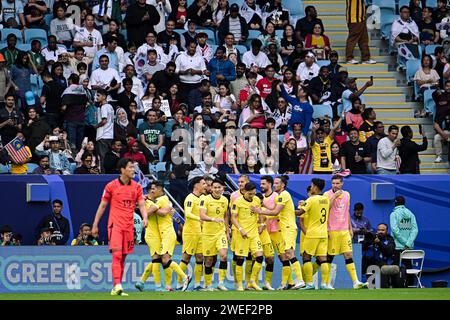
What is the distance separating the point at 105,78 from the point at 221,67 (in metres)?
2.85

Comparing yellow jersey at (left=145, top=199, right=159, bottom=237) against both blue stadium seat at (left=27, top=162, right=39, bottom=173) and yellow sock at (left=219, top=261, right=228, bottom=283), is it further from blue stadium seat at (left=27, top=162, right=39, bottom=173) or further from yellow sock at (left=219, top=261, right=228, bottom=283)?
blue stadium seat at (left=27, top=162, right=39, bottom=173)

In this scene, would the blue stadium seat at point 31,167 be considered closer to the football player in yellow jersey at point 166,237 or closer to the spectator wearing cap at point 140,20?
the football player in yellow jersey at point 166,237

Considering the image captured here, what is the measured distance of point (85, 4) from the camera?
32.8 meters

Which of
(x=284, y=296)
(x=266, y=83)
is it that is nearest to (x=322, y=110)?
(x=266, y=83)

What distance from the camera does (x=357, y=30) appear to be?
34.3 m

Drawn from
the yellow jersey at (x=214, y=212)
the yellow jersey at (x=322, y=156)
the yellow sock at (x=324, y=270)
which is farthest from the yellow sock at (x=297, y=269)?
the yellow jersey at (x=322, y=156)

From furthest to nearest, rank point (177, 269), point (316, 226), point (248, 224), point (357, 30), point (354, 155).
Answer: point (357, 30)
point (354, 155)
point (316, 226)
point (248, 224)
point (177, 269)

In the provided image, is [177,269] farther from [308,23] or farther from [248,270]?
[308,23]

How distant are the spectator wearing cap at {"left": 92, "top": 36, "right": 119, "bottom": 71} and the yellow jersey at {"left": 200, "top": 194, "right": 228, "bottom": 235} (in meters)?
6.42

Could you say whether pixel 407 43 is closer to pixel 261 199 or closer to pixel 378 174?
pixel 378 174

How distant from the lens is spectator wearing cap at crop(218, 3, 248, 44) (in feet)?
108

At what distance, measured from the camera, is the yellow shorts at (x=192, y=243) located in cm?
2619

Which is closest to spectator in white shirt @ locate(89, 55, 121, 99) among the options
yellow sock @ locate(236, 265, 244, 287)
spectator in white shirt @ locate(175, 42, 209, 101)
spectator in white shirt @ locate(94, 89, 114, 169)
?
spectator in white shirt @ locate(94, 89, 114, 169)

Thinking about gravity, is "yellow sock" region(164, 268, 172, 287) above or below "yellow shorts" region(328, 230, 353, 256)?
below
